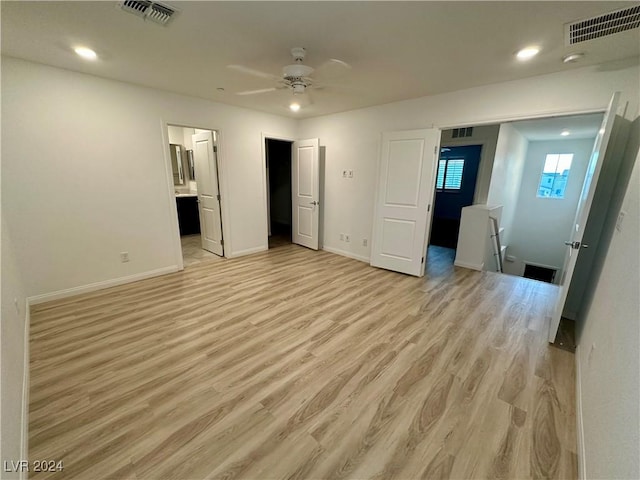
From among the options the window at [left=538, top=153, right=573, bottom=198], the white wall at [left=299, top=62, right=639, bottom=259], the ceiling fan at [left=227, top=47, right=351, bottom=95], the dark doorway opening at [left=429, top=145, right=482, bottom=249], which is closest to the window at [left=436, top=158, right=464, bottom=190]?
the dark doorway opening at [left=429, top=145, right=482, bottom=249]

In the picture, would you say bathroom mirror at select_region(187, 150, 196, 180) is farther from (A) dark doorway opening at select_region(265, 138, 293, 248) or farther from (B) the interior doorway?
(A) dark doorway opening at select_region(265, 138, 293, 248)

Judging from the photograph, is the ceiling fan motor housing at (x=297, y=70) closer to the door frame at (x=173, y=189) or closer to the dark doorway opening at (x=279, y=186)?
the door frame at (x=173, y=189)

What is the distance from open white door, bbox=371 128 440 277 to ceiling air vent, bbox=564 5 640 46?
1518 mm

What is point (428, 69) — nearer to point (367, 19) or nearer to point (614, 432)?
point (367, 19)

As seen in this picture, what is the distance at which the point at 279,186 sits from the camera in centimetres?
723

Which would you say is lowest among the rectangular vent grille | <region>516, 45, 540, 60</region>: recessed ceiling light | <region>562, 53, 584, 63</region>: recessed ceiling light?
the rectangular vent grille

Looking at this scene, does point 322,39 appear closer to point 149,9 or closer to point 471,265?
point 149,9

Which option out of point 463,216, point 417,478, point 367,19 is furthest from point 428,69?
point 417,478

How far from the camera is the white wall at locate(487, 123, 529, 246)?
5.03 metres

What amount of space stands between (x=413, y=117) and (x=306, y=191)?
2253mm

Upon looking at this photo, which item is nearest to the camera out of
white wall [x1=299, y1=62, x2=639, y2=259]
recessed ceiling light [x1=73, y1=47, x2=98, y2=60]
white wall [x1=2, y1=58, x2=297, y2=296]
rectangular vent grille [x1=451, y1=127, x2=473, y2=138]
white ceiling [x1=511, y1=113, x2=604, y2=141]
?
recessed ceiling light [x1=73, y1=47, x2=98, y2=60]

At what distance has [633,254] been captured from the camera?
131 cm

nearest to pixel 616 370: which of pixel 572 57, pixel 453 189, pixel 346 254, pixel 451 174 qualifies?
pixel 572 57

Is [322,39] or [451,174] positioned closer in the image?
[322,39]
